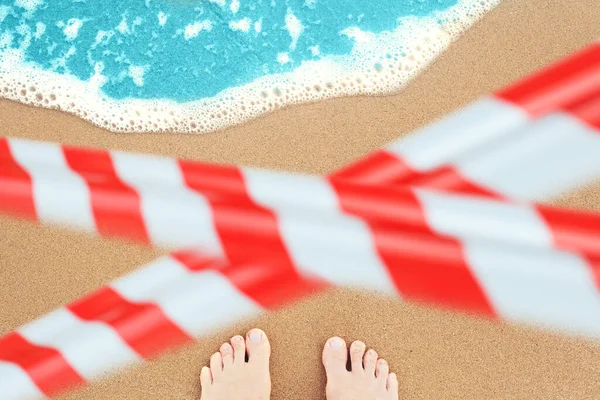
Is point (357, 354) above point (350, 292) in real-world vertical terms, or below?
below

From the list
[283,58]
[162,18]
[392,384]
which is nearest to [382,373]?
[392,384]

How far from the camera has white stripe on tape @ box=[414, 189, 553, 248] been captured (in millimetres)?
395

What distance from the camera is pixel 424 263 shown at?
1.32 ft

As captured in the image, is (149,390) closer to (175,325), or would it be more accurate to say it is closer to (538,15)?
(175,325)

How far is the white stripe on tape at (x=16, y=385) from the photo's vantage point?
1.68 ft

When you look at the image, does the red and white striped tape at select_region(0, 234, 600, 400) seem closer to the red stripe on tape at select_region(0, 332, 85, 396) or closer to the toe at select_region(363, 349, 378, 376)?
the red stripe on tape at select_region(0, 332, 85, 396)

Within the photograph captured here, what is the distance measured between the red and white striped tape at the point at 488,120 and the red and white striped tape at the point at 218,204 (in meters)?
0.04

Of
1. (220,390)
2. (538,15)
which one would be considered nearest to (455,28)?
(538,15)

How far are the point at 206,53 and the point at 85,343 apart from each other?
3.35 feet

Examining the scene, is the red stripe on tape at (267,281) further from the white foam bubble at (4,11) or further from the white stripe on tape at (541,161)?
the white foam bubble at (4,11)

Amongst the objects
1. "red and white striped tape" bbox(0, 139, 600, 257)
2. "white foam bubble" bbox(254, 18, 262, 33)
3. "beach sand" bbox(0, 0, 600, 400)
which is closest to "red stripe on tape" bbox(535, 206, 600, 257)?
"red and white striped tape" bbox(0, 139, 600, 257)

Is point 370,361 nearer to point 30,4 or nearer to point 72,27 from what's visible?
point 72,27

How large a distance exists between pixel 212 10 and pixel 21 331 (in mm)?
1067

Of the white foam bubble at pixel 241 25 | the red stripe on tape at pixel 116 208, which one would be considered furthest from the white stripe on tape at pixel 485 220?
the white foam bubble at pixel 241 25
